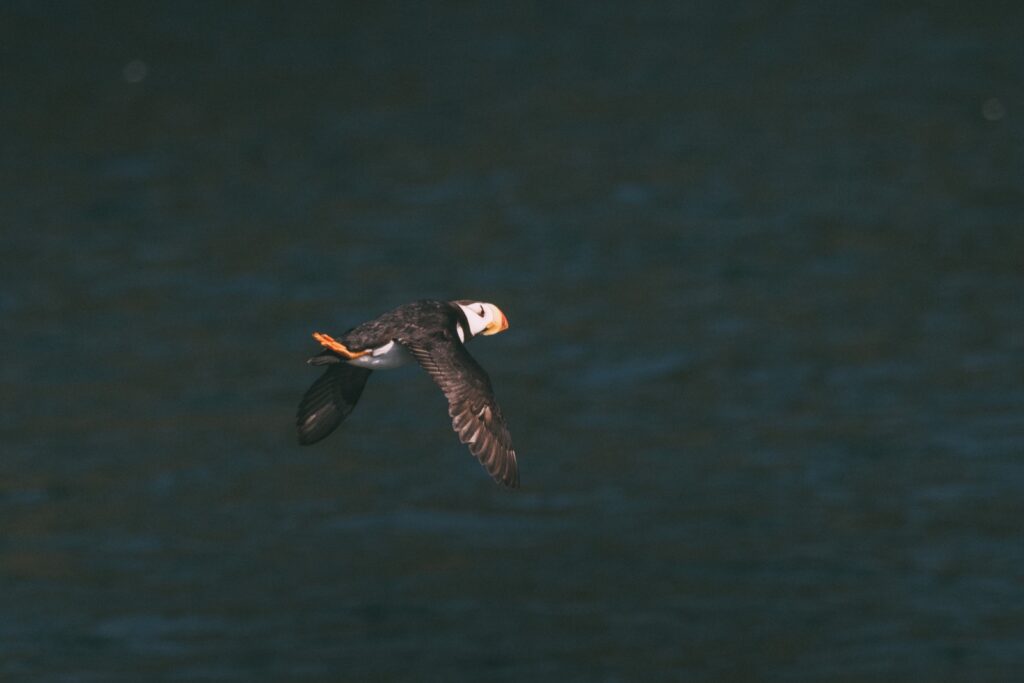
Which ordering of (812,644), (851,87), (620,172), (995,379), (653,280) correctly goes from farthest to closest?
1. (851,87)
2. (620,172)
3. (653,280)
4. (995,379)
5. (812,644)

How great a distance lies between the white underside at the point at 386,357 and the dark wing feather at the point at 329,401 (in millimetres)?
689

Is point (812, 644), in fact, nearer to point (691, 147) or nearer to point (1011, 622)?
point (1011, 622)

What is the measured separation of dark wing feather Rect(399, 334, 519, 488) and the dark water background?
16.1m

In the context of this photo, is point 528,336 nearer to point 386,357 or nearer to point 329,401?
point 329,401

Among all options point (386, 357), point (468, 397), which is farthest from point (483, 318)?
point (468, 397)

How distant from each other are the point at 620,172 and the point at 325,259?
10147mm

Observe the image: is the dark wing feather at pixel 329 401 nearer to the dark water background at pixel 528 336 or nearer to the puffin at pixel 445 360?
the puffin at pixel 445 360

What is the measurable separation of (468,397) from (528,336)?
98.1 feet

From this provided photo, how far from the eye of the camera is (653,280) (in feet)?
146

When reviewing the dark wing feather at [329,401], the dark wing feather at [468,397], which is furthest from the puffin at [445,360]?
the dark wing feather at [329,401]

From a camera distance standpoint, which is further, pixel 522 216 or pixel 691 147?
pixel 691 147

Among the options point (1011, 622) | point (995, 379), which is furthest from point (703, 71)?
point (1011, 622)

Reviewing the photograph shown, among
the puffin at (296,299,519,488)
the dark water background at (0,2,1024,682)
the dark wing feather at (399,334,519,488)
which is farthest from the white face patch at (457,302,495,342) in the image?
the dark water background at (0,2,1024,682)

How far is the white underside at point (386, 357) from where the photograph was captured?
34.2 ft
